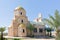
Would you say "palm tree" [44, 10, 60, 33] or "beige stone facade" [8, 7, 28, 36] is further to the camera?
"beige stone facade" [8, 7, 28, 36]

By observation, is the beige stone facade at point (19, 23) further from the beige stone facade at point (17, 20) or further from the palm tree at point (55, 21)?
the palm tree at point (55, 21)

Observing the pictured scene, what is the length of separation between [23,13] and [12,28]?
5.36 metres

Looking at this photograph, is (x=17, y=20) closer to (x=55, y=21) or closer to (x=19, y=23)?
(x=19, y=23)

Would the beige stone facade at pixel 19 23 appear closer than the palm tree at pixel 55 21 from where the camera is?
No

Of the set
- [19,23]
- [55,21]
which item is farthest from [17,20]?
[55,21]

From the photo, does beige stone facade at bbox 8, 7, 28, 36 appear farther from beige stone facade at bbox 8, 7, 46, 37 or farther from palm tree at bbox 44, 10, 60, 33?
palm tree at bbox 44, 10, 60, 33

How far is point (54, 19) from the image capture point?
26.0 meters

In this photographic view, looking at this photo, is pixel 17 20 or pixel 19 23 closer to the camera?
pixel 19 23

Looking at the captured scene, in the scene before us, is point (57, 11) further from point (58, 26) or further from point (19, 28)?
point (19, 28)

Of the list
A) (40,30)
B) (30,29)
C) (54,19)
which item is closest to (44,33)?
(40,30)

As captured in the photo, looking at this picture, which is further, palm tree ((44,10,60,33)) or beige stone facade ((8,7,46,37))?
beige stone facade ((8,7,46,37))

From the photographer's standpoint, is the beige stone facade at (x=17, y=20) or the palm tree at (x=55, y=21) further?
the beige stone facade at (x=17, y=20)

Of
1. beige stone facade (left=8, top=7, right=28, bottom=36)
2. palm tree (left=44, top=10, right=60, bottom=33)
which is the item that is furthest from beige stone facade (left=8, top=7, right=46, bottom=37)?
palm tree (left=44, top=10, right=60, bottom=33)

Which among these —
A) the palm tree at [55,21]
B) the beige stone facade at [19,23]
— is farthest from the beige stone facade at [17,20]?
the palm tree at [55,21]
